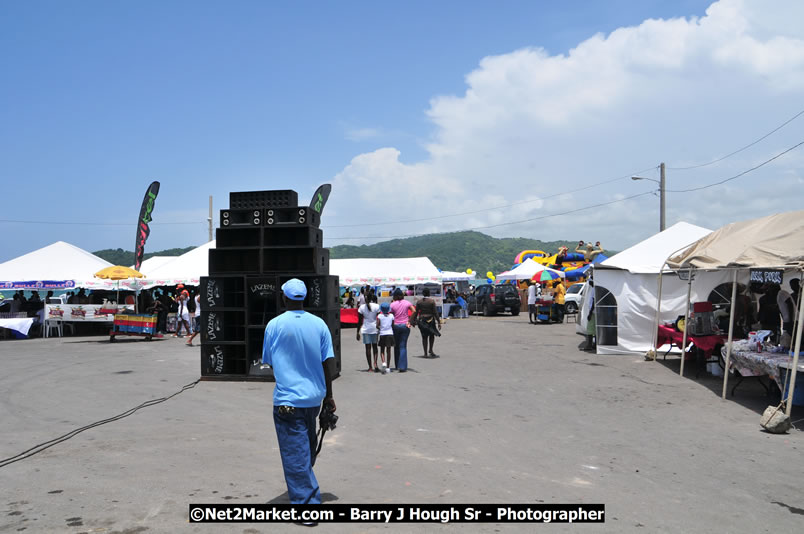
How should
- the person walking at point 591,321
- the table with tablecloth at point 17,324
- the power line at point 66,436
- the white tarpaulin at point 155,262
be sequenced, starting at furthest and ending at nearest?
the white tarpaulin at point 155,262
the table with tablecloth at point 17,324
the person walking at point 591,321
the power line at point 66,436

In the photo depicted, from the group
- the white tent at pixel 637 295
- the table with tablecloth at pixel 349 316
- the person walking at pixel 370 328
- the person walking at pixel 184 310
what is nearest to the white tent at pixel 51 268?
the person walking at pixel 184 310

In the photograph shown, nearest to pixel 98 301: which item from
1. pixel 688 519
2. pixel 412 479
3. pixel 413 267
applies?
pixel 413 267

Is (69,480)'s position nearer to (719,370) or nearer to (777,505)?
(777,505)

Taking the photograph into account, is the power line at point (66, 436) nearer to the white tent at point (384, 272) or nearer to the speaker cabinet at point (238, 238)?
the speaker cabinet at point (238, 238)

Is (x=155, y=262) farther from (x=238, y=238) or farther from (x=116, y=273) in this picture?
(x=238, y=238)

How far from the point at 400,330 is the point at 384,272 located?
19005mm

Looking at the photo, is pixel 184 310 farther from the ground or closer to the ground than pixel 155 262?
closer to the ground

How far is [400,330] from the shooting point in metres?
14.1

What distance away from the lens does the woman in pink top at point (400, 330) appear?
1406cm

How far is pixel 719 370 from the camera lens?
43.7 feet

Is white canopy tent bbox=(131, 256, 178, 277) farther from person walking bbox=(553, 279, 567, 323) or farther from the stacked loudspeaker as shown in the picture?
the stacked loudspeaker

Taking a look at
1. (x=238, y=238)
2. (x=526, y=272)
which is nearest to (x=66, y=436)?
(x=238, y=238)

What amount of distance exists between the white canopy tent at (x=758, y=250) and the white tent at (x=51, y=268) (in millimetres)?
25954

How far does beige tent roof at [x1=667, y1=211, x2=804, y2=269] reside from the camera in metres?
9.25
